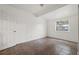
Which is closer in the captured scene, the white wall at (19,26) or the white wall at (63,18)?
the white wall at (63,18)

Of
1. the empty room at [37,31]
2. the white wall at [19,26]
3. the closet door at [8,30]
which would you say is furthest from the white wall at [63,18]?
the closet door at [8,30]

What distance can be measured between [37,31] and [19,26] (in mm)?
538

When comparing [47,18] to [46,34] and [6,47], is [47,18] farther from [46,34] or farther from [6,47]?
[6,47]

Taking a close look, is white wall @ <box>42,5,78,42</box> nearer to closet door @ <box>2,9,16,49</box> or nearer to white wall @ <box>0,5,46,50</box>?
white wall @ <box>0,5,46,50</box>

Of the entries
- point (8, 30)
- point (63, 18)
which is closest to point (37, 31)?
point (63, 18)

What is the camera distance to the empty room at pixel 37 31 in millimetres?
1661

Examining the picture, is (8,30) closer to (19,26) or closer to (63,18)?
(19,26)

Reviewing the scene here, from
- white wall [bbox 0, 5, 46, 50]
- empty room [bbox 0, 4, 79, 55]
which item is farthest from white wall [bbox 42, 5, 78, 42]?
white wall [bbox 0, 5, 46, 50]

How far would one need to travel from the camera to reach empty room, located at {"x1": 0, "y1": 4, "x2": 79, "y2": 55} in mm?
1661

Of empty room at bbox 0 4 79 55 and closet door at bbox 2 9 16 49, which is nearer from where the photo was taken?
empty room at bbox 0 4 79 55

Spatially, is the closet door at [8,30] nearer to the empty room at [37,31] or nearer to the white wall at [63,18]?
the empty room at [37,31]

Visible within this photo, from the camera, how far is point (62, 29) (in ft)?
5.45

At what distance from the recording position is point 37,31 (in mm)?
1891
